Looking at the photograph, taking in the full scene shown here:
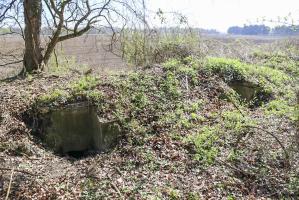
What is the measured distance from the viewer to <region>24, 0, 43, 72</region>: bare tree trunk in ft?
33.9

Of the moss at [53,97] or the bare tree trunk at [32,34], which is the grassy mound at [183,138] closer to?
the moss at [53,97]

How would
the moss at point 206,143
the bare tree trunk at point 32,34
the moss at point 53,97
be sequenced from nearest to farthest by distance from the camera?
the moss at point 206,143 < the moss at point 53,97 < the bare tree trunk at point 32,34

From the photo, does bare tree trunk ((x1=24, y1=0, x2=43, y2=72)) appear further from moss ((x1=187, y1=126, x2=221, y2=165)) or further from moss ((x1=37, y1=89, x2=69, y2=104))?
moss ((x1=187, y1=126, x2=221, y2=165))

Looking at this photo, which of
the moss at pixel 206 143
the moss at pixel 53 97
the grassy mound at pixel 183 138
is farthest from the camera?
the moss at pixel 53 97

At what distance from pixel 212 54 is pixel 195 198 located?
27.5 ft

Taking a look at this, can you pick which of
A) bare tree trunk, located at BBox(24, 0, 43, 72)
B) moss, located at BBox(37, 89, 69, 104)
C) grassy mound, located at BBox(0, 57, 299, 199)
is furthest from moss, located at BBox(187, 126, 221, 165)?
bare tree trunk, located at BBox(24, 0, 43, 72)

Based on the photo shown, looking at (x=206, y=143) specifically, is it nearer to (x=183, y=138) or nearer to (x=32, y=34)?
(x=183, y=138)

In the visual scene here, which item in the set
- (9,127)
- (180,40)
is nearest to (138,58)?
(180,40)

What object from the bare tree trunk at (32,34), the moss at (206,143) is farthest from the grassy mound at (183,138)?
the bare tree trunk at (32,34)

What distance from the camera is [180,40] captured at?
13.0 m

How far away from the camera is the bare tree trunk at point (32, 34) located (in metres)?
10.3

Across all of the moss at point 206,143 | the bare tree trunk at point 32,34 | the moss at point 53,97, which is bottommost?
the moss at point 206,143

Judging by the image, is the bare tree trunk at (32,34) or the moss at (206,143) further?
the bare tree trunk at (32,34)

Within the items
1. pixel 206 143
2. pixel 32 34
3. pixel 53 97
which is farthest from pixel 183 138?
pixel 32 34
